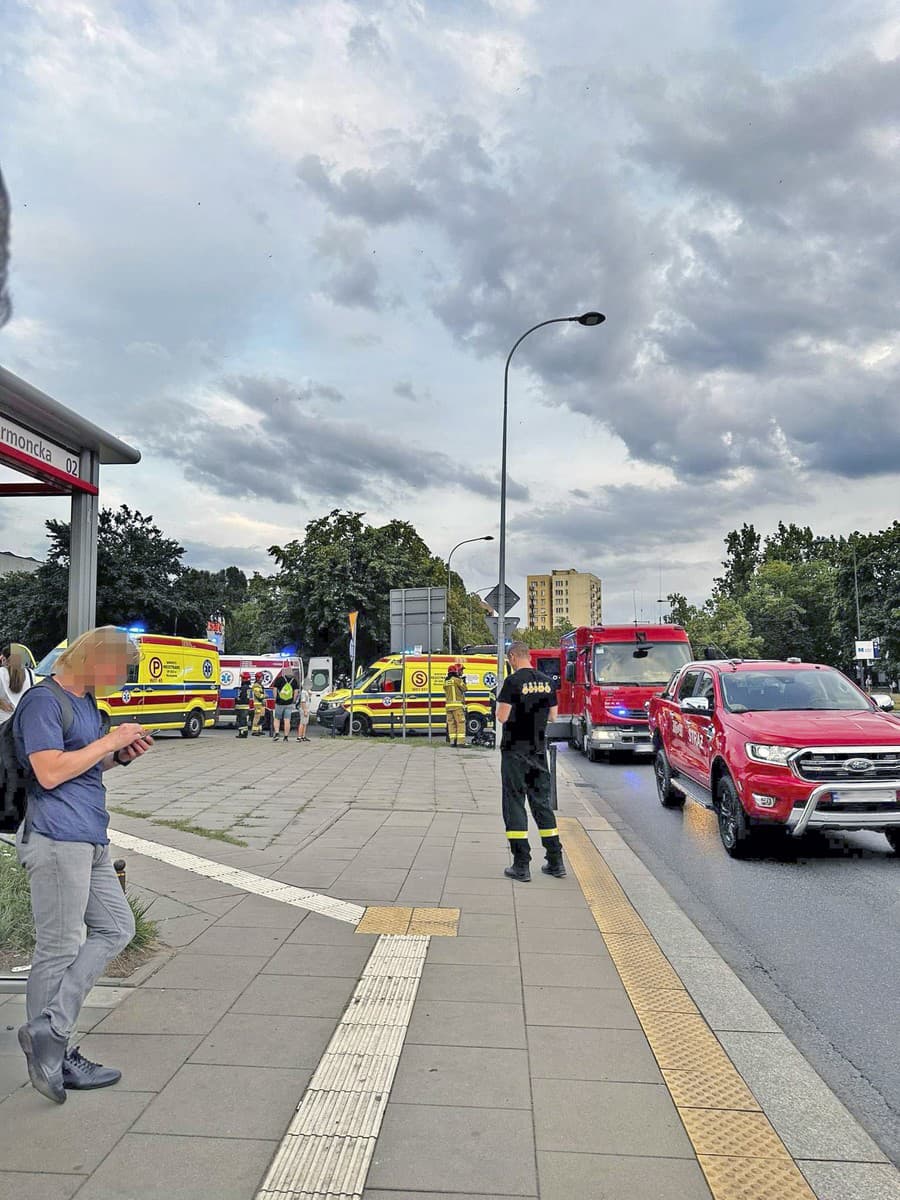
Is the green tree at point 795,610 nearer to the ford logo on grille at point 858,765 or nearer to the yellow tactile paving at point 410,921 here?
the ford logo on grille at point 858,765

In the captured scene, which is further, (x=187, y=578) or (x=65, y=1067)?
(x=187, y=578)

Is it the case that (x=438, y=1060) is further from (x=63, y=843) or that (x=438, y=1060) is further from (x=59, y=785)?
(x=59, y=785)

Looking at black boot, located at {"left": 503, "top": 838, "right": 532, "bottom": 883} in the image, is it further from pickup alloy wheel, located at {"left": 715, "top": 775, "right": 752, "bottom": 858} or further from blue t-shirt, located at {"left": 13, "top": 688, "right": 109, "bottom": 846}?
blue t-shirt, located at {"left": 13, "top": 688, "right": 109, "bottom": 846}

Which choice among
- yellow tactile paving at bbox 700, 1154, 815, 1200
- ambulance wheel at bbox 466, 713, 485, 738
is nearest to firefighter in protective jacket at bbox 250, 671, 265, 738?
ambulance wheel at bbox 466, 713, 485, 738

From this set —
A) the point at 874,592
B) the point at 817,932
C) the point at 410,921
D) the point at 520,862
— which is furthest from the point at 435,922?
the point at 874,592

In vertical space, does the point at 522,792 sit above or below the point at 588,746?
above

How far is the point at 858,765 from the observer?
298 inches

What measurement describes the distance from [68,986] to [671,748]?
28.7 feet

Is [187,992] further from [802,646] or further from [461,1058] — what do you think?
[802,646]

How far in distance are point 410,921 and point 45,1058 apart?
278cm

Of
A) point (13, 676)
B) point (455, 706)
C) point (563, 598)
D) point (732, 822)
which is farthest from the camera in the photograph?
point (563, 598)

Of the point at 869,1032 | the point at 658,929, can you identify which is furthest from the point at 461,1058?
the point at 658,929

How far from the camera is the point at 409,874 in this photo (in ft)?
23.0

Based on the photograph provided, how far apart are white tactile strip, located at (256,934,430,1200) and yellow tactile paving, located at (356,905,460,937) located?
711mm
